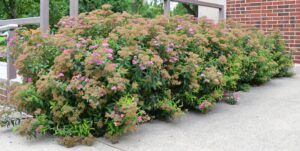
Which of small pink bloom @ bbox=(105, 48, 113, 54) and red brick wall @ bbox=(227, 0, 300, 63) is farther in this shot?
red brick wall @ bbox=(227, 0, 300, 63)

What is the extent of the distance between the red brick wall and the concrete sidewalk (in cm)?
267

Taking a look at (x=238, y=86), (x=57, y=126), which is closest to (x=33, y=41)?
(x=57, y=126)

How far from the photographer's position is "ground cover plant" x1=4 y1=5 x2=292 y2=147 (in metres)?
3.04

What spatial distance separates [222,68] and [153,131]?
1370mm

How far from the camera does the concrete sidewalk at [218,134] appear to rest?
9.68 ft

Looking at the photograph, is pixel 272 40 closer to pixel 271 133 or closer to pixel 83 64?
pixel 271 133

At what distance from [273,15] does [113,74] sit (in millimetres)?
4679

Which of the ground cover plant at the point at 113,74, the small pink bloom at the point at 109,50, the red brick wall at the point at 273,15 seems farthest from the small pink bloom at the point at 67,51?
the red brick wall at the point at 273,15

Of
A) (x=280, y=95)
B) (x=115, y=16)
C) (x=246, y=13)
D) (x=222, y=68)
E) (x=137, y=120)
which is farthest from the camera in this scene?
(x=246, y=13)

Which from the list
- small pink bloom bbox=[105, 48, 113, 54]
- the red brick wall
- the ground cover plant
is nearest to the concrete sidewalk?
the ground cover plant

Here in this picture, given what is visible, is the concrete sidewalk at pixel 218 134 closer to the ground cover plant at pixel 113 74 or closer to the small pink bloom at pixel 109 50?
the ground cover plant at pixel 113 74

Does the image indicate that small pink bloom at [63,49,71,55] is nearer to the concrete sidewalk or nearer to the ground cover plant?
the ground cover plant

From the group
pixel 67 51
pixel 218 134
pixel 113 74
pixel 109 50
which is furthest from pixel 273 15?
pixel 67 51

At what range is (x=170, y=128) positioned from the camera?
3.42 m
